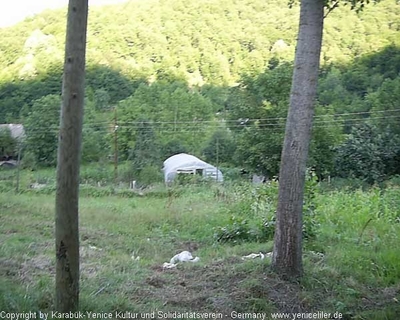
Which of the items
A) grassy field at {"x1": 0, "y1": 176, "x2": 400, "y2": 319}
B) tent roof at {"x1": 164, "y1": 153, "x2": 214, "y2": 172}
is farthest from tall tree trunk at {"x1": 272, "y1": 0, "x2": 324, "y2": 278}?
tent roof at {"x1": 164, "y1": 153, "x2": 214, "y2": 172}

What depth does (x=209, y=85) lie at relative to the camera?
52062 millimetres

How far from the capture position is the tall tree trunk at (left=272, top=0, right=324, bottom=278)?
4793mm

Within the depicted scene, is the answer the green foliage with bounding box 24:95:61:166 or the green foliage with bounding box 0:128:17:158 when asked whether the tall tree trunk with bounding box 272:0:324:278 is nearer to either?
the green foliage with bounding box 24:95:61:166

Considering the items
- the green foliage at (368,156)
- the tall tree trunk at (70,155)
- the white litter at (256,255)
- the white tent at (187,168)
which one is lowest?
the white tent at (187,168)

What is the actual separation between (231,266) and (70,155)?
2.76m

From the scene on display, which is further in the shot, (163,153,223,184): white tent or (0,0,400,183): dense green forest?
(163,153,223,184): white tent

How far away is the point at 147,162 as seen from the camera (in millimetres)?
34750

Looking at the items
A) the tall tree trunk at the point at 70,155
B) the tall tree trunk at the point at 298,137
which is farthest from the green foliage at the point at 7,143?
the tall tree trunk at the point at 70,155

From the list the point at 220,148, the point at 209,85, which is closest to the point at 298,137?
the point at 220,148

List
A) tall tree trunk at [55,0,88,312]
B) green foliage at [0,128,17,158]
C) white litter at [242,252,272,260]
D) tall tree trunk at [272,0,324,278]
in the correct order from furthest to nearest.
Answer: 1. green foliage at [0,128,17,158]
2. white litter at [242,252,272,260]
3. tall tree trunk at [272,0,324,278]
4. tall tree trunk at [55,0,88,312]

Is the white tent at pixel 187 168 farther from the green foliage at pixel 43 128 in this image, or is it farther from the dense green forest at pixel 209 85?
the green foliage at pixel 43 128

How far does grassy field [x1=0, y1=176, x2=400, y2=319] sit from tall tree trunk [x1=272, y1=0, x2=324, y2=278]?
0.76 feet

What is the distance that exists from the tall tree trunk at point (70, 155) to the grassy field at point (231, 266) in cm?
31

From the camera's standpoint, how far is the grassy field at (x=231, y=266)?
405 centimetres
